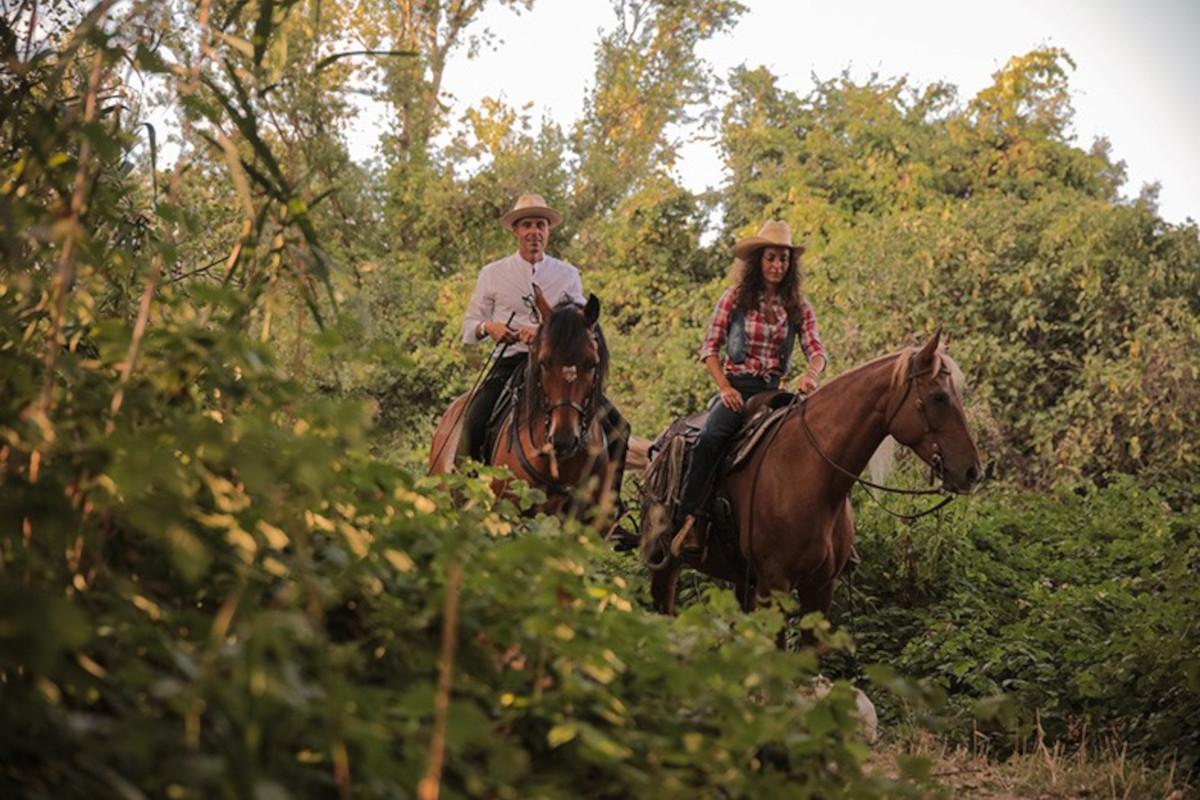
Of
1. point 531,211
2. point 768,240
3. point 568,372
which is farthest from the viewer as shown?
point 531,211

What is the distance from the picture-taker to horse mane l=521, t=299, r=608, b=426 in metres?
6.96

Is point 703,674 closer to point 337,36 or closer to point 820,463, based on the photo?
point 820,463

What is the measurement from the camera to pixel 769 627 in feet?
9.32

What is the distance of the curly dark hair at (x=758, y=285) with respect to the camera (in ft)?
25.5

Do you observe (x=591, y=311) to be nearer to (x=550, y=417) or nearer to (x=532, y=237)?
(x=550, y=417)

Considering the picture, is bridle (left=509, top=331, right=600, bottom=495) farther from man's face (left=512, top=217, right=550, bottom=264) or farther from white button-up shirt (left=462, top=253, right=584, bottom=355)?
man's face (left=512, top=217, right=550, bottom=264)

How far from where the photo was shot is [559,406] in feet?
22.8

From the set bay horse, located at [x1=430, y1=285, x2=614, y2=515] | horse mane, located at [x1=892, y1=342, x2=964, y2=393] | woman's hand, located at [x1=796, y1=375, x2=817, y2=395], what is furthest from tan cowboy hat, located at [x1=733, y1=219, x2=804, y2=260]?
bay horse, located at [x1=430, y1=285, x2=614, y2=515]

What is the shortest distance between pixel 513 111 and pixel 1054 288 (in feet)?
42.2

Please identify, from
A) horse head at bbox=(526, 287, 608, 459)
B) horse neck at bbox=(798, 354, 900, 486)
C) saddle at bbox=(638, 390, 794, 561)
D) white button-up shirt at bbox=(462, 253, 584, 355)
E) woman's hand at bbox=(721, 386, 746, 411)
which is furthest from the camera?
white button-up shirt at bbox=(462, 253, 584, 355)

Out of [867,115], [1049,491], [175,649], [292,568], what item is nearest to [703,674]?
[292,568]

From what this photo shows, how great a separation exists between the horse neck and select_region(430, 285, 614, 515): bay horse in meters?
1.24

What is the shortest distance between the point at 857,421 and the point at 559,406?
64.5 inches

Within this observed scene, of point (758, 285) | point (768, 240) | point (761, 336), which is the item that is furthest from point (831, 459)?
point (768, 240)
